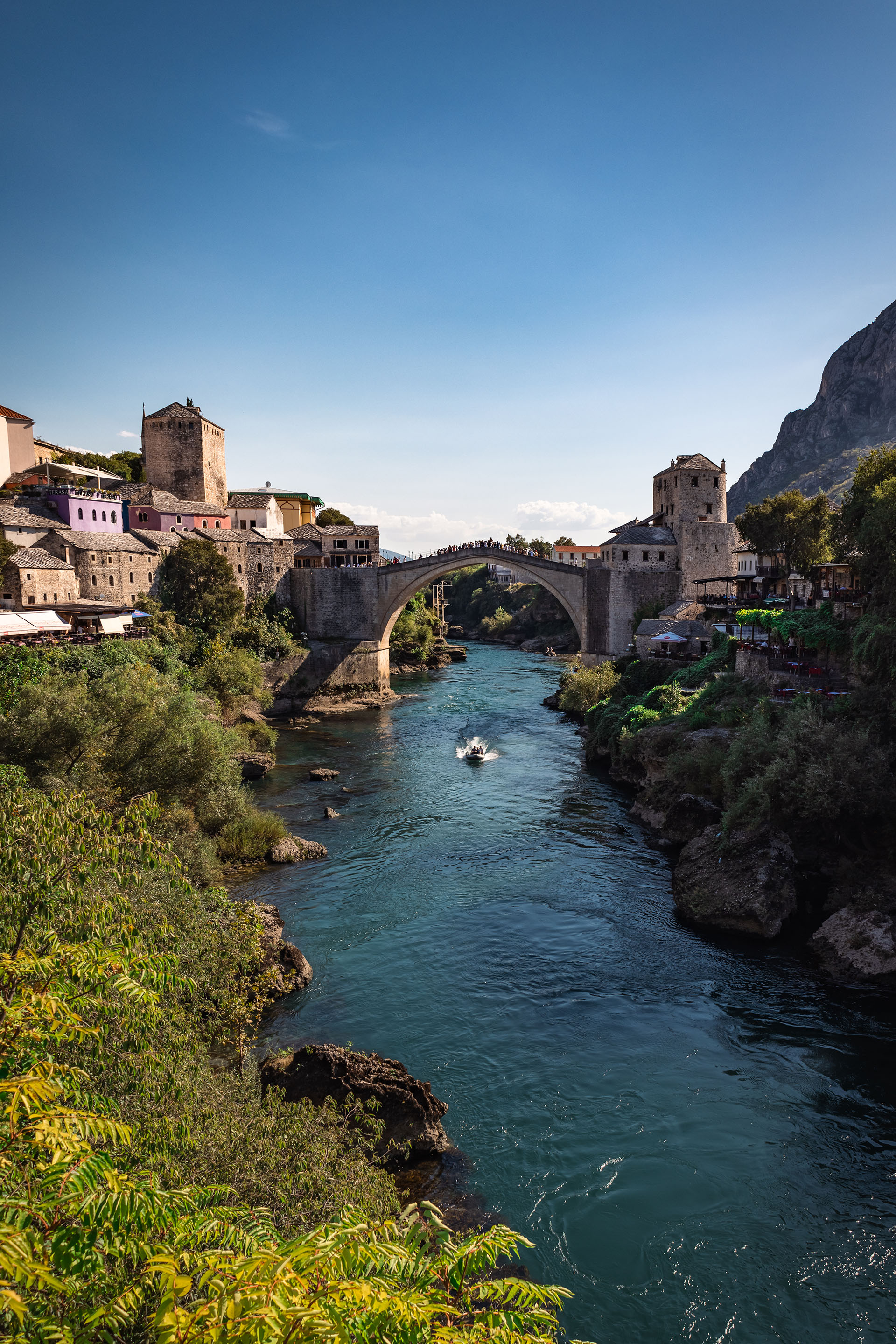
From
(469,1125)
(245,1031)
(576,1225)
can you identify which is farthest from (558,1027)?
(245,1031)

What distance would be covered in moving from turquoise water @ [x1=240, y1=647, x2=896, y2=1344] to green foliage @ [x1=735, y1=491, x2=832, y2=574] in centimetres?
2418

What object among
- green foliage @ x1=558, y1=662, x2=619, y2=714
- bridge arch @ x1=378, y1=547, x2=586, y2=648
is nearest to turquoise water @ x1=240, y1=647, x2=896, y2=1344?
green foliage @ x1=558, y1=662, x2=619, y2=714

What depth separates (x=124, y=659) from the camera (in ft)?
89.3

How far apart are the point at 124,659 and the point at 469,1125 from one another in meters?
21.1

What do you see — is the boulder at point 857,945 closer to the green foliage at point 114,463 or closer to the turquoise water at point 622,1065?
the turquoise water at point 622,1065

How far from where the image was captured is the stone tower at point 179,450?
5275 centimetres

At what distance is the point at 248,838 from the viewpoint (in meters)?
20.7

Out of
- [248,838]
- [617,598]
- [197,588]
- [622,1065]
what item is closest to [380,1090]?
[622,1065]

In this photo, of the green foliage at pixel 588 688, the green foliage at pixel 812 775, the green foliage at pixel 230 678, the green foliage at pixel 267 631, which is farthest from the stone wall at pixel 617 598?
the green foliage at pixel 812 775

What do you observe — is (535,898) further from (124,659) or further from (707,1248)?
(124,659)

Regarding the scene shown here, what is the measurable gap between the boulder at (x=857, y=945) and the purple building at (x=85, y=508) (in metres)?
34.3

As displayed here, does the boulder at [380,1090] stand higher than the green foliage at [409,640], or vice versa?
the green foliage at [409,640]

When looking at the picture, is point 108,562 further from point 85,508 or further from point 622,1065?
point 622,1065

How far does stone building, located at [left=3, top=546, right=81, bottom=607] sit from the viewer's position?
100 ft
